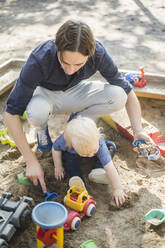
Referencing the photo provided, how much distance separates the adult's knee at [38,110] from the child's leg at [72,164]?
27cm

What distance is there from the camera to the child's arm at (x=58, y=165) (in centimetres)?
212

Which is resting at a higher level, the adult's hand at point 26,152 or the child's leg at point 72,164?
the adult's hand at point 26,152

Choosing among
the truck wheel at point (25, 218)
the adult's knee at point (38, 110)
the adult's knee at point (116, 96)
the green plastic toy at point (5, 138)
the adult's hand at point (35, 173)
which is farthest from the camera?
the green plastic toy at point (5, 138)

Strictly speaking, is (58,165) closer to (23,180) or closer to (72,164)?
(72,164)

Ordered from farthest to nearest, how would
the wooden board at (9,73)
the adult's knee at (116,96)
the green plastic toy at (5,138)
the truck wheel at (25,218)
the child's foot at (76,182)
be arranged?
the wooden board at (9,73)
the green plastic toy at (5,138)
the adult's knee at (116,96)
the child's foot at (76,182)
the truck wheel at (25,218)

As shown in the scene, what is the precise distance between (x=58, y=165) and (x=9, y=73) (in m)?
1.41

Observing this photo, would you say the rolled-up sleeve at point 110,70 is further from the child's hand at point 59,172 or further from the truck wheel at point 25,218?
the truck wheel at point 25,218

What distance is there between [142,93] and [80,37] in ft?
4.35

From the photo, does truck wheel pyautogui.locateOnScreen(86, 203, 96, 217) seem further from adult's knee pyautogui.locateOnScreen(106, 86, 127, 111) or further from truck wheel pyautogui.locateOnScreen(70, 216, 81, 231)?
adult's knee pyautogui.locateOnScreen(106, 86, 127, 111)

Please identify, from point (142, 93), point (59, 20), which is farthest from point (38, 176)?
point (59, 20)

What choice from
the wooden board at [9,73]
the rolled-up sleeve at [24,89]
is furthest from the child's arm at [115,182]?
the wooden board at [9,73]

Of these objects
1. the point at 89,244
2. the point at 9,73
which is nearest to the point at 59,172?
the point at 89,244

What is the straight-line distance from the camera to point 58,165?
213 cm

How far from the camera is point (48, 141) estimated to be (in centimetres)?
235
